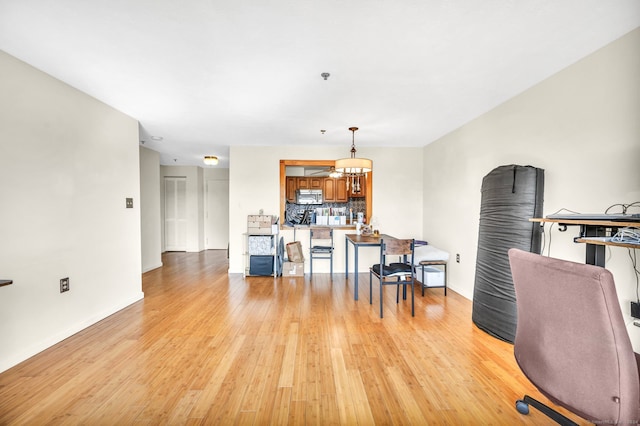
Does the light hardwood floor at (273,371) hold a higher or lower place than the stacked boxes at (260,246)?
lower

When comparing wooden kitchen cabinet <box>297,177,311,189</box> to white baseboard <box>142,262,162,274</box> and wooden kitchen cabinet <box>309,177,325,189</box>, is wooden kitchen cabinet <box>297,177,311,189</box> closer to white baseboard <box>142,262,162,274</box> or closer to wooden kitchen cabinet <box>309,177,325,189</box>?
wooden kitchen cabinet <box>309,177,325,189</box>

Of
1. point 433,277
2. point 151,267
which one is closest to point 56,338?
point 151,267

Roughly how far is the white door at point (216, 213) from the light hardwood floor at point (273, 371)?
447 cm

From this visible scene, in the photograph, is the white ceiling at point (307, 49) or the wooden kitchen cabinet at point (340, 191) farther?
the wooden kitchen cabinet at point (340, 191)

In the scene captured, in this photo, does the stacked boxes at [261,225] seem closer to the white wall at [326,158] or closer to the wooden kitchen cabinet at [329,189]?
the white wall at [326,158]

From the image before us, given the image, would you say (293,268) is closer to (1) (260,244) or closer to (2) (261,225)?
(1) (260,244)

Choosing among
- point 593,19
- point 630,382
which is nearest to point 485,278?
point 630,382

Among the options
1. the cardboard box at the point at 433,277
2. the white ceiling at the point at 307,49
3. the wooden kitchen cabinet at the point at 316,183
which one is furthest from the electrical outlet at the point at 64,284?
the wooden kitchen cabinet at the point at 316,183

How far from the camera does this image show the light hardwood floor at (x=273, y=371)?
1603 millimetres

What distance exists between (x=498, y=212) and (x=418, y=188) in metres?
2.51

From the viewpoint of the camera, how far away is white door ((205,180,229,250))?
→ 25.2ft

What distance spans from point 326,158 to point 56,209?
3803 millimetres

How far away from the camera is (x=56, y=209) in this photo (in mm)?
2449

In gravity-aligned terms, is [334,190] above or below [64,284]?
above
